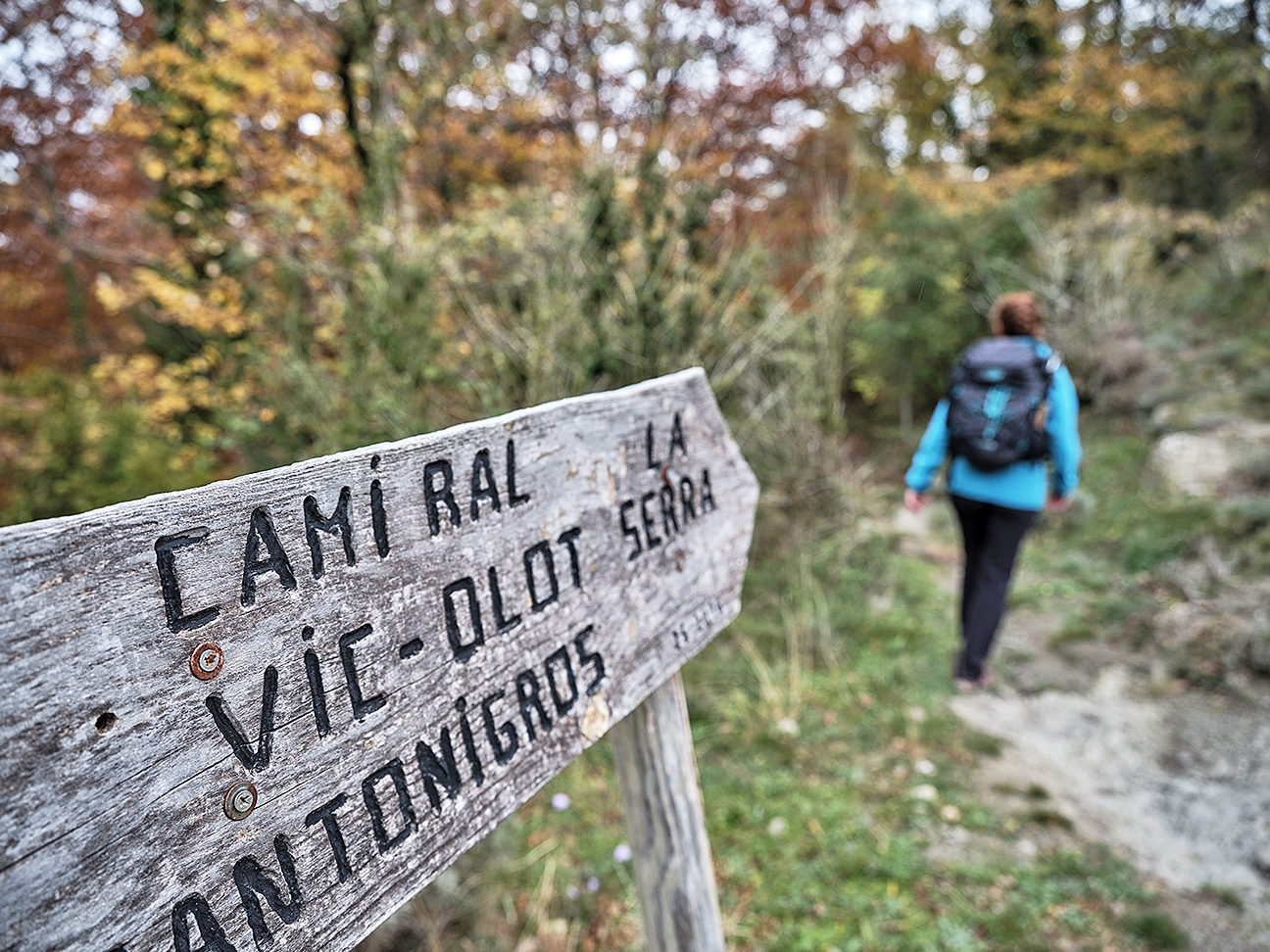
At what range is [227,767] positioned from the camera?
59 cm

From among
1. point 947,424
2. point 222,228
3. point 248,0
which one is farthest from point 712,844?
point 248,0

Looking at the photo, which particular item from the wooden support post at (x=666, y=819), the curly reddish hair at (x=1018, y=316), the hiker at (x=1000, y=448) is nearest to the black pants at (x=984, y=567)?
the hiker at (x=1000, y=448)

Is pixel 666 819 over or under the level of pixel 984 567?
over

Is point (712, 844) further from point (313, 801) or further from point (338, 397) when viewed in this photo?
point (338, 397)

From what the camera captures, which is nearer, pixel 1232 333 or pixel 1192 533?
pixel 1192 533

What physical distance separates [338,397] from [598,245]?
4.49 feet

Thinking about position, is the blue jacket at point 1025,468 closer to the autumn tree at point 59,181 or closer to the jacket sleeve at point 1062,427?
the jacket sleeve at point 1062,427

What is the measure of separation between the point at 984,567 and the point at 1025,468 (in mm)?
501

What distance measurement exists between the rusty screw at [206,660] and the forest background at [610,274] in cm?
181

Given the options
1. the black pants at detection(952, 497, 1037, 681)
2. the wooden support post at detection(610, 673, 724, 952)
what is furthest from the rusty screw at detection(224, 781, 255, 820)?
the black pants at detection(952, 497, 1037, 681)

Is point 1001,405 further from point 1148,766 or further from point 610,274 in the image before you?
point 610,274

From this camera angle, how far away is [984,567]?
10.8 ft

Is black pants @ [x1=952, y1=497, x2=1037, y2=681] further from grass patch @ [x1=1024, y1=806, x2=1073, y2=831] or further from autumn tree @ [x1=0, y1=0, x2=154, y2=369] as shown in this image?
autumn tree @ [x1=0, y1=0, x2=154, y2=369]

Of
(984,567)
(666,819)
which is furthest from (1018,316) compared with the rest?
(666,819)
